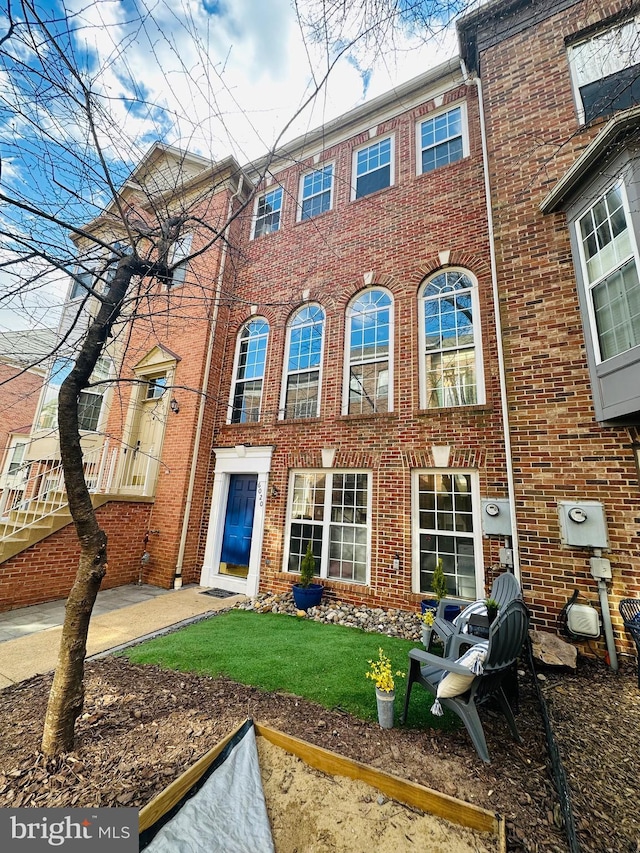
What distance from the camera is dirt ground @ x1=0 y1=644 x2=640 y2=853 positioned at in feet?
6.50

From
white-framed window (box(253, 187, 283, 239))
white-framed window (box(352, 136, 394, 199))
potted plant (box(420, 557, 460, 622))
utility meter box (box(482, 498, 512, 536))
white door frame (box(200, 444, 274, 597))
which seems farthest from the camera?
white-framed window (box(253, 187, 283, 239))

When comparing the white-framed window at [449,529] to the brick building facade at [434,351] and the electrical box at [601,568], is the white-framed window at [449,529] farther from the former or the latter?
the electrical box at [601,568]

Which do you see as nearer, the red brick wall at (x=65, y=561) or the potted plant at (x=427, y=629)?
the potted plant at (x=427, y=629)

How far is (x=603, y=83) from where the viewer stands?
5.02 metres

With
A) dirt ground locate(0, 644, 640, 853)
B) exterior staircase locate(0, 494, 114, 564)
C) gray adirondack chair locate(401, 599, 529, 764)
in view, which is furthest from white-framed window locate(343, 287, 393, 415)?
exterior staircase locate(0, 494, 114, 564)

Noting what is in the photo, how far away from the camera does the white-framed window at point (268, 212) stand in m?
9.20

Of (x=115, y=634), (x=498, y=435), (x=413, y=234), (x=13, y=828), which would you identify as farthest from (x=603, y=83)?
(x=115, y=634)

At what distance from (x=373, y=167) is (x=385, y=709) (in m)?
9.57

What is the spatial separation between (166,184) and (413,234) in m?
4.72

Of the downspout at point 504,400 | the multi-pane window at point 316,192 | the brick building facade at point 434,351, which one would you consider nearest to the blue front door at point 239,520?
the brick building facade at point 434,351

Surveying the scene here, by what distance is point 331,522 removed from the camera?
256 inches

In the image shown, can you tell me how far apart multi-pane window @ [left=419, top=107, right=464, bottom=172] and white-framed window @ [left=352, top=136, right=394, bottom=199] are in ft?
2.26

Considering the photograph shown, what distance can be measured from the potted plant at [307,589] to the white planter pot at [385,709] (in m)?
3.22

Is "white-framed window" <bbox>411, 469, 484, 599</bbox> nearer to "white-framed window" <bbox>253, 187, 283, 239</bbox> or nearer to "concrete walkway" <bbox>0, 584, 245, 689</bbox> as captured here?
"concrete walkway" <bbox>0, 584, 245, 689</bbox>
